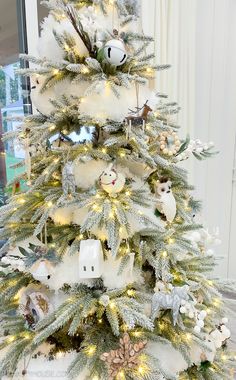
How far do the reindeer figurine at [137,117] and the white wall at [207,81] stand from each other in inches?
51.5

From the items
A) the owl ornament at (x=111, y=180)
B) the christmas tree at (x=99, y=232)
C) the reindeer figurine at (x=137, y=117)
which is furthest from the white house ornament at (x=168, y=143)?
the owl ornament at (x=111, y=180)

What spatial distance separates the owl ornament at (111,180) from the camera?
40.0 inches

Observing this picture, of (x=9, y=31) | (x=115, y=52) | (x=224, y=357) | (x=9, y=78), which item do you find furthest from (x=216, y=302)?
(x=9, y=31)

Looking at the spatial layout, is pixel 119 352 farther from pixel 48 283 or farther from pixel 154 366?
pixel 48 283

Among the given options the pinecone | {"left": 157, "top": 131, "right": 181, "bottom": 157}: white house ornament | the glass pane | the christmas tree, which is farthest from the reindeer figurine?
the glass pane

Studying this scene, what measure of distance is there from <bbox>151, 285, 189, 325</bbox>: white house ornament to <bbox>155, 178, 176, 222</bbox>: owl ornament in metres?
0.25

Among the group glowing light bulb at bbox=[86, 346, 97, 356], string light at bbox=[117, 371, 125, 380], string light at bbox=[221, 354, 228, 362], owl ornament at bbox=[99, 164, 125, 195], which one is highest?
owl ornament at bbox=[99, 164, 125, 195]

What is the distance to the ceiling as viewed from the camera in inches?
81.2

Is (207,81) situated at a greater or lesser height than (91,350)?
greater

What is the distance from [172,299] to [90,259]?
264 millimetres

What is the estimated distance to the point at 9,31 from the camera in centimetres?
210

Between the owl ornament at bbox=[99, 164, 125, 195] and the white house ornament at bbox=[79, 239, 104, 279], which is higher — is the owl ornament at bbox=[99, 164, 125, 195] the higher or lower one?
the higher one

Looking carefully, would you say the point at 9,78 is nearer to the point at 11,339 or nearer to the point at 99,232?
the point at 99,232

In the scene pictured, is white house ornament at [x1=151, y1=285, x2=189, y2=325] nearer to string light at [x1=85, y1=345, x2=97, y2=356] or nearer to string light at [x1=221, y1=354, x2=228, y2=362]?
string light at [x1=85, y1=345, x2=97, y2=356]
